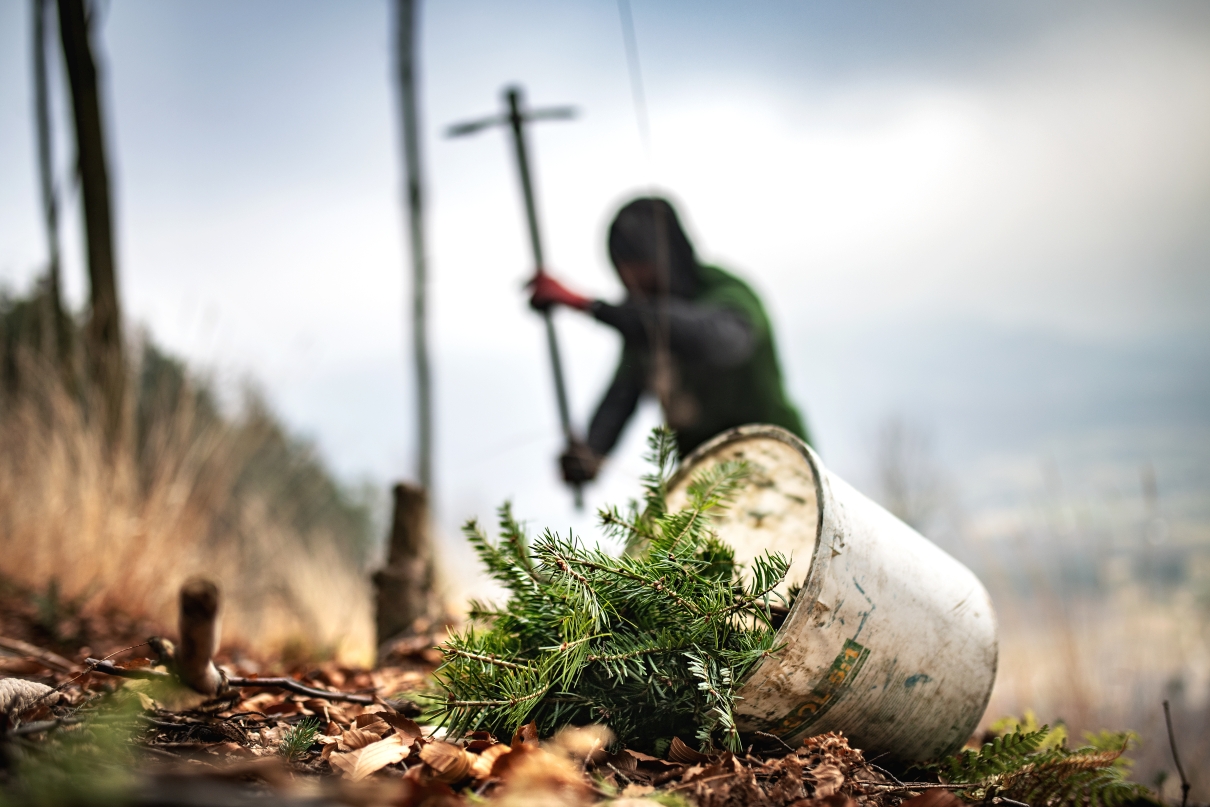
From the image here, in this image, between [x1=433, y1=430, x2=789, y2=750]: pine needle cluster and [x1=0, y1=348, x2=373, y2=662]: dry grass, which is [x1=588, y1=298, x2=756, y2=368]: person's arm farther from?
[x1=433, y1=430, x2=789, y2=750]: pine needle cluster

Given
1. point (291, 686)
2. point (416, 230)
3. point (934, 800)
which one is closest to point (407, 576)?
point (291, 686)

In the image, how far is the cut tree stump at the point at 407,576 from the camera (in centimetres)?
265

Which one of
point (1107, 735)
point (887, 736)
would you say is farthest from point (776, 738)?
point (1107, 735)

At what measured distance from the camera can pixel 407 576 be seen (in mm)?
2680

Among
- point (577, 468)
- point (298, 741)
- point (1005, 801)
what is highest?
point (577, 468)

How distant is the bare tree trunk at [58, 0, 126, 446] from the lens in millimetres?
4008

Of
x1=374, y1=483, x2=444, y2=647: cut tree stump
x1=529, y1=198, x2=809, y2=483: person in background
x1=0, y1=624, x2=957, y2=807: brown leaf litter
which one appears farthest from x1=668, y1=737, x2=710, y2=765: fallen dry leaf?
x1=529, y1=198, x2=809, y2=483: person in background

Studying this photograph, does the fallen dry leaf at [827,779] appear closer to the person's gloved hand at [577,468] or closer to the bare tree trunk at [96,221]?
the person's gloved hand at [577,468]

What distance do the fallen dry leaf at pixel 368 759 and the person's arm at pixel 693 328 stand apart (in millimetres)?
2272

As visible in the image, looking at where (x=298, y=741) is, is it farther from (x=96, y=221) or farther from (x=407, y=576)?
(x=96, y=221)

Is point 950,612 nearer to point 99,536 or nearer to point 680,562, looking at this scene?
point 680,562

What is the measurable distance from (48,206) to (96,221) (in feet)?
3.45

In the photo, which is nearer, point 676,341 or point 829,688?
point 829,688

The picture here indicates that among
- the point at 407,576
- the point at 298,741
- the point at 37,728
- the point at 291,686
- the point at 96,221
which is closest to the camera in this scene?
the point at 37,728
